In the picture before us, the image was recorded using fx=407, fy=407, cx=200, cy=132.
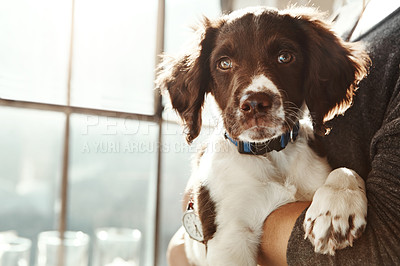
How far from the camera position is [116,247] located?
3.04 meters

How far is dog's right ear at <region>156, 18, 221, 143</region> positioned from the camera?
5.09 ft

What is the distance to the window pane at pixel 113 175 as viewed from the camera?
2807mm

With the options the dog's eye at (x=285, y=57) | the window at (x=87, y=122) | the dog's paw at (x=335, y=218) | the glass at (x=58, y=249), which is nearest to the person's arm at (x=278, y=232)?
the dog's paw at (x=335, y=218)

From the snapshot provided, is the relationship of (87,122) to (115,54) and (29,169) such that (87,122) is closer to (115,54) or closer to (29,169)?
(29,169)

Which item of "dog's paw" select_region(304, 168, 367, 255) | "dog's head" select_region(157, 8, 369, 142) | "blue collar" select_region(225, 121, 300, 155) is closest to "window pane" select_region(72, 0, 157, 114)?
"dog's head" select_region(157, 8, 369, 142)

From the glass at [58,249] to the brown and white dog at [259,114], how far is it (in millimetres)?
1445

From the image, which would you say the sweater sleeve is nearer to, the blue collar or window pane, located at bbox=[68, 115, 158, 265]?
the blue collar

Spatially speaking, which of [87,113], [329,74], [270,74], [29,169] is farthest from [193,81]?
[29,169]

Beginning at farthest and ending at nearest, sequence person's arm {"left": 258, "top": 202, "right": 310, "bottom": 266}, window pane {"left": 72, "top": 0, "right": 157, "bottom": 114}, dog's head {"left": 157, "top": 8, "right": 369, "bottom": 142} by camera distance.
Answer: window pane {"left": 72, "top": 0, "right": 157, "bottom": 114} < dog's head {"left": 157, "top": 8, "right": 369, "bottom": 142} < person's arm {"left": 258, "top": 202, "right": 310, "bottom": 266}

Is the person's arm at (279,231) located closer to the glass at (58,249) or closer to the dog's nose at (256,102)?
the dog's nose at (256,102)

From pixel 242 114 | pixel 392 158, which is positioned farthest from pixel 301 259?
pixel 242 114

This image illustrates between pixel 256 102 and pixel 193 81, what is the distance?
15.1 inches

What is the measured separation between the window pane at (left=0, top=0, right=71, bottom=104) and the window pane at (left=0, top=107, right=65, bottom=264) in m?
0.15

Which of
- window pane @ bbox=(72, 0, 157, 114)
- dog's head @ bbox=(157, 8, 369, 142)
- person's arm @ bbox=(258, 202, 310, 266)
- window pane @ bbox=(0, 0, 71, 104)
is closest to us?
person's arm @ bbox=(258, 202, 310, 266)
